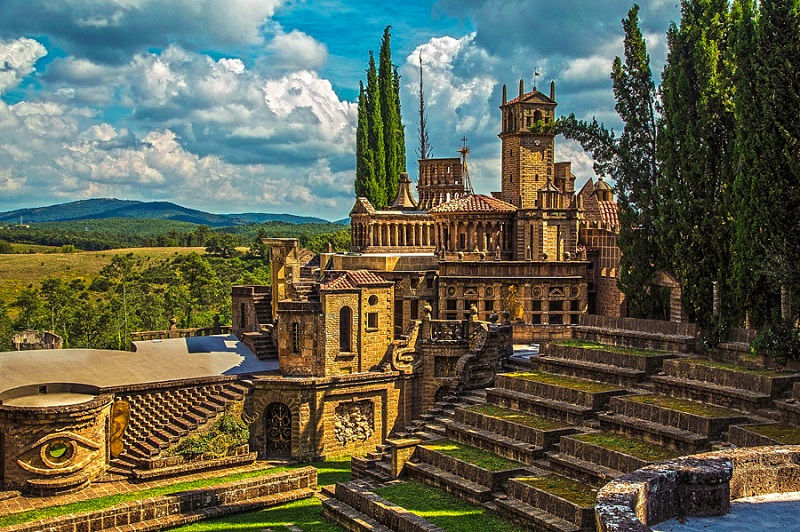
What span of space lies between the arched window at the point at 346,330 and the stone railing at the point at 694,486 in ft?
57.9

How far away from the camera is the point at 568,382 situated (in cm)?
2181

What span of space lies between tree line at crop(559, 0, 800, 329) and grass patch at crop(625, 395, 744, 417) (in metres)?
2.97

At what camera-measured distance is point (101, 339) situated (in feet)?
166

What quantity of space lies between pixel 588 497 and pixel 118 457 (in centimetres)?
1512

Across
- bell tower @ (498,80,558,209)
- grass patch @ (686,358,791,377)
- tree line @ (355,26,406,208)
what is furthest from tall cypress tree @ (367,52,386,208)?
grass patch @ (686,358,791,377)

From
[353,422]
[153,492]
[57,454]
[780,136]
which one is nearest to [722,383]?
[780,136]

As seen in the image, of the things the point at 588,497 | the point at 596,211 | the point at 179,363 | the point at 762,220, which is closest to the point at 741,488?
the point at 588,497

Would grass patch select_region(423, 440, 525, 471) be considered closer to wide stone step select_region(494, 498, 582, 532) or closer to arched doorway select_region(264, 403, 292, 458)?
wide stone step select_region(494, 498, 582, 532)

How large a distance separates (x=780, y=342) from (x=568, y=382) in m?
5.58

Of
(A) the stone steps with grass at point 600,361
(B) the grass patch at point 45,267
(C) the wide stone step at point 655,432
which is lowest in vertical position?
(C) the wide stone step at point 655,432

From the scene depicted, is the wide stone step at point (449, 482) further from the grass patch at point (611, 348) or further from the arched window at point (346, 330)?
the arched window at point (346, 330)

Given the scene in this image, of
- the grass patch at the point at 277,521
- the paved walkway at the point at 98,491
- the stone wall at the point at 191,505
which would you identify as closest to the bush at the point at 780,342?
the grass patch at the point at 277,521

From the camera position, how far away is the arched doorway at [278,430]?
1073 inches

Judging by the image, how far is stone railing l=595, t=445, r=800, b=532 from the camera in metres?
9.93
